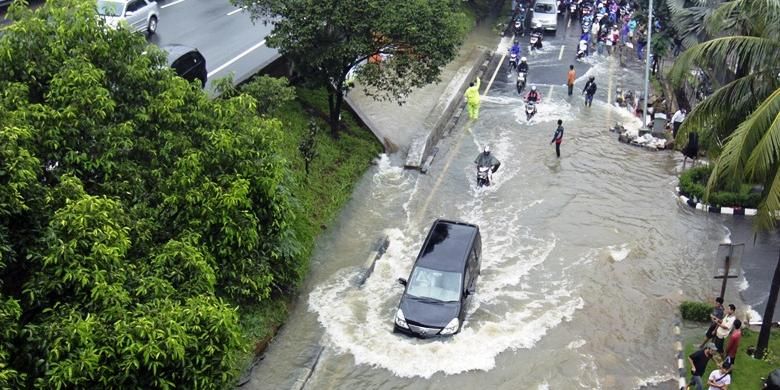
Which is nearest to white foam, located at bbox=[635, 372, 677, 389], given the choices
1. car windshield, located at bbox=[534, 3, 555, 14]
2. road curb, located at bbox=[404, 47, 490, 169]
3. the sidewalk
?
road curb, located at bbox=[404, 47, 490, 169]

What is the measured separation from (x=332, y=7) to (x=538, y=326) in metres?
10.4

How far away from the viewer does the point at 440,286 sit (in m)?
A: 15.9

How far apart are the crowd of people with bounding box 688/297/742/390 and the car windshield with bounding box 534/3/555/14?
27887 mm

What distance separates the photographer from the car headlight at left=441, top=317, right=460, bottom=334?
1537 cm

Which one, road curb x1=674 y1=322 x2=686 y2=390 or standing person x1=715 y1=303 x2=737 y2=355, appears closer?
standing person x1=715 y1=303 x2=737 y2=355

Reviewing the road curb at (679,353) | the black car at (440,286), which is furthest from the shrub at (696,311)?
the black car at (440,286)

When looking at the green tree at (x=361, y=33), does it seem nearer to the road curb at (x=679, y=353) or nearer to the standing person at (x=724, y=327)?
the road curb at (x=679, y=353)

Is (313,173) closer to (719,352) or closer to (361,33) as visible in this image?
(361,33)

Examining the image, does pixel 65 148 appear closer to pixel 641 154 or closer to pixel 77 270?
pixel 77 270

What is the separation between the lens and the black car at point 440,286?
15.4 metres

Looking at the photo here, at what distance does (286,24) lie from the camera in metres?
21.6

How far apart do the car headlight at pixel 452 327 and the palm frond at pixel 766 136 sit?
6.26 metres

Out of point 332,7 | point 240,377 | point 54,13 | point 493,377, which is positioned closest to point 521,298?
point 493,377

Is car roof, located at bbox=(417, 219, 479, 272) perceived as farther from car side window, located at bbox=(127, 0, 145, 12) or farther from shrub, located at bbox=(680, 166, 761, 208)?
car side window, located at bbox=(127, 0, 145, 12)
